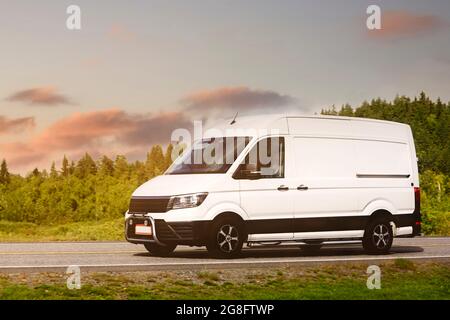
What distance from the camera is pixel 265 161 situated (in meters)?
13.9

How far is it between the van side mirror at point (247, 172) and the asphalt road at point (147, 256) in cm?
147

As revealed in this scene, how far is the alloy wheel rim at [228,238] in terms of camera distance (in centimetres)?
1335

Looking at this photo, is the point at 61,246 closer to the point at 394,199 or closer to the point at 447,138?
the point at 394,199

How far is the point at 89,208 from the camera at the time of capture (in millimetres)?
146250

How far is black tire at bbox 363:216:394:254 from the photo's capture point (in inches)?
594

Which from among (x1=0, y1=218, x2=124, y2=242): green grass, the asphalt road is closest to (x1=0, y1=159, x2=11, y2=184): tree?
(x1=0, y1=218, x2=124, y2=242): green grass

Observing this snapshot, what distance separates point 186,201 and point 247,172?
4.01 feet

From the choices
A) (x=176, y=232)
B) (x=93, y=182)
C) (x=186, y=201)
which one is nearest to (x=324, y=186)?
(x=186, y=201)

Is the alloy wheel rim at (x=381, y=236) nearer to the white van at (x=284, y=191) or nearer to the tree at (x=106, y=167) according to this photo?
the white van at (x=284, y=191)

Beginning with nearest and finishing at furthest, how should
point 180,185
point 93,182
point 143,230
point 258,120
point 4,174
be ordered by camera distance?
point 180,185 → point 143,230 → point 258,120 → point 93,182 → point 4,174

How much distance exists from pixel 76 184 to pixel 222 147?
145007 mm

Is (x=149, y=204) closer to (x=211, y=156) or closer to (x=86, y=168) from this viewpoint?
(x=211, y=156)

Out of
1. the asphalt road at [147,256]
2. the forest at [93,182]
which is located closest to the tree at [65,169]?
the forest at [93,182]
